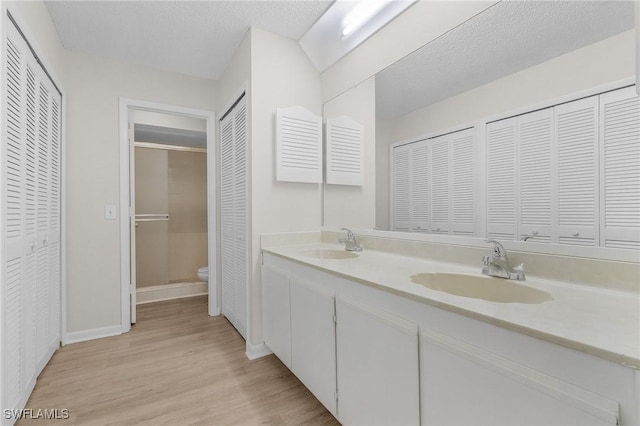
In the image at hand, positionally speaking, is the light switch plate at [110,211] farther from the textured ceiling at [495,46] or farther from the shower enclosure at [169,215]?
the textured ceiling at [495,46]

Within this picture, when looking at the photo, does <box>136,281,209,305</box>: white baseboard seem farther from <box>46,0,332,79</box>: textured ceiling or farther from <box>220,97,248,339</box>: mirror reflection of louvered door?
<box>46,0,332,79</box>: textured ceiling

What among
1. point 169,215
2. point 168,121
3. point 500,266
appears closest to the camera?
point 500,266

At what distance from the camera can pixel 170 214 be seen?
436 centimetres

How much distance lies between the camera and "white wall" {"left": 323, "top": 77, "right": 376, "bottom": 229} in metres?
1.98

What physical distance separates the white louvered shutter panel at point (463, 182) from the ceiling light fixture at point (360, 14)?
0.99 m

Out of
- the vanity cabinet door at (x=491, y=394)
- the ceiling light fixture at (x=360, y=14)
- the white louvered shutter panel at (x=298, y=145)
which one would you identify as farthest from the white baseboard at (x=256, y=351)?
the ceiling light fixture at (x=360, y=14)

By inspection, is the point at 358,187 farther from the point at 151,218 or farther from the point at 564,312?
the point at 151,218

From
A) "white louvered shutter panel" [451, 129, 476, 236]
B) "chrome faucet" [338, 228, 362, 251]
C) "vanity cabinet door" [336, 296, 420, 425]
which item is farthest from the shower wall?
"white louvered shutter panel" [451, 129, 476, 236]

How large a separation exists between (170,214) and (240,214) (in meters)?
2.50

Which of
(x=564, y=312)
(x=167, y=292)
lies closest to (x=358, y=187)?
(x=564, y=312)

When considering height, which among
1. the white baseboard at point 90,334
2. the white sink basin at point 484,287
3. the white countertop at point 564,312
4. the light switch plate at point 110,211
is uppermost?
the light switch plate at point 110,211

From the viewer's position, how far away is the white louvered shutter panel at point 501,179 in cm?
123

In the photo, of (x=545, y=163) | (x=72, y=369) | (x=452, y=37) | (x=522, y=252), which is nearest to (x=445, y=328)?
(x=522, y=252)

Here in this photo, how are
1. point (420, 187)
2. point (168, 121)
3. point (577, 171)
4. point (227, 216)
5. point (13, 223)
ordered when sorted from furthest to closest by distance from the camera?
point (168, 121) < point (227, 216) < point (420, 187) < point (13, 223) < point (577, 171)
